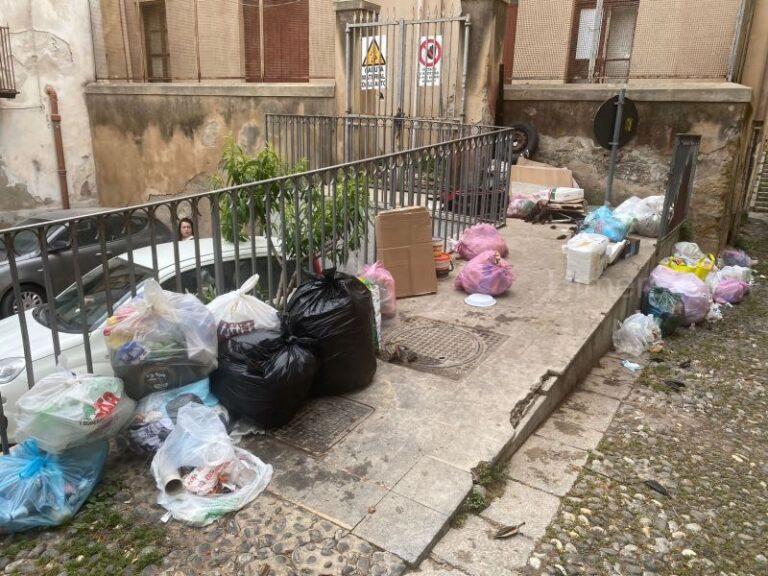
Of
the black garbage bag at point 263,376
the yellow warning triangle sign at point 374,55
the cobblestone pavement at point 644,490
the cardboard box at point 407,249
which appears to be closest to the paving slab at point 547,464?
the cobblestone pavement at point 644,490

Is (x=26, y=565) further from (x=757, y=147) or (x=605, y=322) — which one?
(x=757, y=147)

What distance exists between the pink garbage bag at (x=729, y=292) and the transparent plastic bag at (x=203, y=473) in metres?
6.36

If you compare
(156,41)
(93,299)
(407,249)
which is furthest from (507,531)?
(156,41)

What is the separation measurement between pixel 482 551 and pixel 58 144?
47.0ft

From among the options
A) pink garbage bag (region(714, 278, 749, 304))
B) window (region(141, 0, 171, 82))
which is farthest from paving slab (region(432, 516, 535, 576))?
window (region(141, 0, 171, 82))

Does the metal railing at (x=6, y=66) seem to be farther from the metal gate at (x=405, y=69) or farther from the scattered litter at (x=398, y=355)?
the scattered litter at (x=398, y=355)

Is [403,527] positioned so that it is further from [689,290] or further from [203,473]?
[689,290]

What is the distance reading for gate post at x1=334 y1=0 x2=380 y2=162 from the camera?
9867 mm

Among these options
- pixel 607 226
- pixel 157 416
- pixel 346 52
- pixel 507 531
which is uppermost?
pixel 346 52

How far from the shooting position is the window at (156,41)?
1524 cm

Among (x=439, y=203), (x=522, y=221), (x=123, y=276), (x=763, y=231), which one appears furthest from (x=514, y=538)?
(x=763, y=231)

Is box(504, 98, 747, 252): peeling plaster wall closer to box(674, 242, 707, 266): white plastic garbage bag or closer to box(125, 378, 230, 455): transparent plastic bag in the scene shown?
box(674, 242, 707, 266): white plastic garbage bag

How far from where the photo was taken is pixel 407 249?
544 centimetres

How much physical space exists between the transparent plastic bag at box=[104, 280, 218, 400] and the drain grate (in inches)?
58.6
